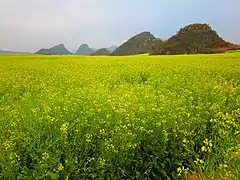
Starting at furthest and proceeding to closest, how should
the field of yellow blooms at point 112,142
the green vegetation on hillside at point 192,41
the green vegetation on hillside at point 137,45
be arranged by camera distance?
the green vegetation on hillside at point 137,45 < the green vegetation on hillside at point 192,41 < the field of yellow blooms at point 112,142

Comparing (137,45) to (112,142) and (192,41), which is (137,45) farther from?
(112,142)

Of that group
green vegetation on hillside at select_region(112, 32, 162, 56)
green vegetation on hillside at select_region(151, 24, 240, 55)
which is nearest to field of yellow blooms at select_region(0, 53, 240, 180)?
green vegetation on hillside at select_region(151, 24, 240, 55)

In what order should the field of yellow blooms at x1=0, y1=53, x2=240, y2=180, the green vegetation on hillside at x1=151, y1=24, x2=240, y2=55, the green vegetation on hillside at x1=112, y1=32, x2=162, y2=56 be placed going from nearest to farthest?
the field of yellow blooms at x1=0, y1=53, x2=240, y2=180 < the green vegetation on hillside at x1=151, y1=24, x2=240, y2=55 < the green vegetation on hillside at x1=112, y1=32, x2=162, y2=56

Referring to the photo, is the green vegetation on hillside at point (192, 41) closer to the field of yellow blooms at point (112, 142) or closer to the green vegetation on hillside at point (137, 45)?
the green vegetation on hillside at point (137, 45)

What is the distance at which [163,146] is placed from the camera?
436 cm

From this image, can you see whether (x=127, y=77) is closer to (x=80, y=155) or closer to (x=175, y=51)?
(x=80, y=155)

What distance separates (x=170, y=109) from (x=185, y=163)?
975 mm

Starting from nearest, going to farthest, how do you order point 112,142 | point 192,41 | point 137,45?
point 112,142
point 192,41
point 137,45

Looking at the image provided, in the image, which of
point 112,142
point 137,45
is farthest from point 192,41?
point 112,142

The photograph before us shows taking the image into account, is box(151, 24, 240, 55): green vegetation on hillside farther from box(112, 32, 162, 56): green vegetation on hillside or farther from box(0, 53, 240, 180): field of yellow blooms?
box(0, 53, 240, 180): field of yellow blooms

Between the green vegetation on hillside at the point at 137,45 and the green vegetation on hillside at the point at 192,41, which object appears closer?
the green vegetation on hillside at the point at 192,41

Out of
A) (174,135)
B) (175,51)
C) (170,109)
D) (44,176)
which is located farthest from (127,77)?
(175,51)

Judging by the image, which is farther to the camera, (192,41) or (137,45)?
(137,45)

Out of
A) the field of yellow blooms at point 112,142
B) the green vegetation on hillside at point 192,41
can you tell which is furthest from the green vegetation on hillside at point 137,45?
the field of yellow blooms at point 112,142
